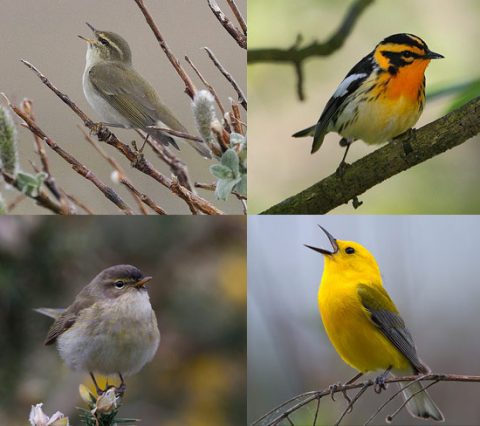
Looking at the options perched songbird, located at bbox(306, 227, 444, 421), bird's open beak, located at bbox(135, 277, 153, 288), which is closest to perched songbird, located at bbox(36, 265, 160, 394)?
bird's open beak, located at bbox(135, 277, 153, 288)

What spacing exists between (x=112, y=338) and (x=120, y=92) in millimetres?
772

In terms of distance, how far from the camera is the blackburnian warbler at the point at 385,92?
2.83m

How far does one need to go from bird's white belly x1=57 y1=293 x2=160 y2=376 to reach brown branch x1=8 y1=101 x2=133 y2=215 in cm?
34

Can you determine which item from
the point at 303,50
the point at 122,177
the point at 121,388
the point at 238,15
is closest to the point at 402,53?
the point at 303,50

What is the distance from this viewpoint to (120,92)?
9.68ft

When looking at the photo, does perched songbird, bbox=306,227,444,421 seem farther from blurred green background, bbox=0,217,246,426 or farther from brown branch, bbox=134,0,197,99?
brown branch, bbox=134,0,197,99

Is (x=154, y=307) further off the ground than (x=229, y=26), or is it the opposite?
(x=229, y=26)

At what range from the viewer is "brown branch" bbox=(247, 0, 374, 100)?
9.62ft

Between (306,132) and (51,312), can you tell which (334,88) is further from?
(51,312)

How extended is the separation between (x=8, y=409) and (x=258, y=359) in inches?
32.7

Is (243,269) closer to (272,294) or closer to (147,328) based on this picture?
(272,294)

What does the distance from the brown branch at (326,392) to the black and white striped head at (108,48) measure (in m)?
1.19

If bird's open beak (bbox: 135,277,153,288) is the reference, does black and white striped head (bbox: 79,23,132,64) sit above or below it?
above

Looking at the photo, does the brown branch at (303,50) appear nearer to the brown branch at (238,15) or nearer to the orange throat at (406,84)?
the brown branch at (238,15)
